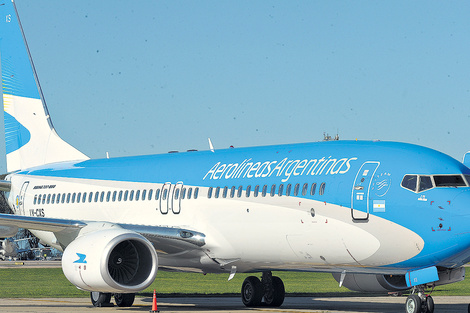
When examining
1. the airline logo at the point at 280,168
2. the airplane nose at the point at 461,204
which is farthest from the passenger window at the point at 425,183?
the airline logo at the point at 280,168

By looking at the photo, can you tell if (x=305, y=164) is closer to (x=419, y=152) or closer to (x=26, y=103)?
(x=419, y=152)

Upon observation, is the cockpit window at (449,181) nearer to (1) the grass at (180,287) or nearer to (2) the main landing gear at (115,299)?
(2) the main landing gear at (115,299)

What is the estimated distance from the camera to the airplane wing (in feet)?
67.2

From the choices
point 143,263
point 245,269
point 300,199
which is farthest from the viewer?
point 245,269

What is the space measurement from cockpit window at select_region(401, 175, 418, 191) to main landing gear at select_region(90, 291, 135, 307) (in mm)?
9138

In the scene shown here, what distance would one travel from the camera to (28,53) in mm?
28891

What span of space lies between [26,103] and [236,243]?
12062mm

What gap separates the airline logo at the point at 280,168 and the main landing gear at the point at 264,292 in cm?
373

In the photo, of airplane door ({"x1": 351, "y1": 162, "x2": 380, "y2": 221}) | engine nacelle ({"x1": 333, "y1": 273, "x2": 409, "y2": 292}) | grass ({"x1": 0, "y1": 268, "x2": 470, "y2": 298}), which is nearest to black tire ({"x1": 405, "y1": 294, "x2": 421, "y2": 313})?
airplane door ({"x1": 351, "y1": 162, "x2": 380, "y2": 221})

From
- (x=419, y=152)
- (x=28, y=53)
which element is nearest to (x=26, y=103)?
(x=28, y=53)

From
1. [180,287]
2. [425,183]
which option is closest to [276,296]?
[425,183]

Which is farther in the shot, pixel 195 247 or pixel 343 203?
pixel 195 247

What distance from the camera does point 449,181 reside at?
16375mm

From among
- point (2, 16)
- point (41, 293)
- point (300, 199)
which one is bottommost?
point (41, 293)
